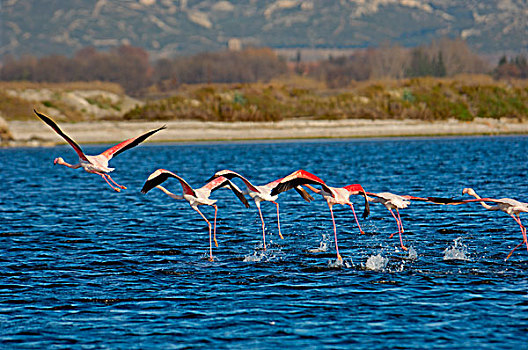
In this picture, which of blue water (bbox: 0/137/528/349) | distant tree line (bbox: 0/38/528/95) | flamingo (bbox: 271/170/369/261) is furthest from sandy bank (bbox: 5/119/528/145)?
flamingo (bbox: 271/170/369/261)

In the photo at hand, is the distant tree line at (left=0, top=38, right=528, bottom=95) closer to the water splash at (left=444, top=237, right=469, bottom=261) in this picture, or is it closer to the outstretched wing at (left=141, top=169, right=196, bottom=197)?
the water splash at (left=444, top=237, right=469, bottom=261)

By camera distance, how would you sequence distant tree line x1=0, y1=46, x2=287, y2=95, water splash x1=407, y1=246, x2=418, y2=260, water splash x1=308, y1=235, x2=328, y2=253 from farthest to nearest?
1. distant tree line x1=0, y1=46, x2=287, y2=95
2. water splash x1=308, y1=235, x2=328, y2=253
3. water splash x1=407, y1=246, x2=418, y2=260

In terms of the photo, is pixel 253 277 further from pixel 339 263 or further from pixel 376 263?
pixel 376 263

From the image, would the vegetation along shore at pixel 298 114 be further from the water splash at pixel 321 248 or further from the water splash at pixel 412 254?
the water splash at pixel 412 254

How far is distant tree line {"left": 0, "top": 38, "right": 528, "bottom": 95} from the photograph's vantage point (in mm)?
132000

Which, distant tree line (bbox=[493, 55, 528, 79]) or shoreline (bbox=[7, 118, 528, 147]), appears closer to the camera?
shoreline (bbox=[7, 118, 528, 147])

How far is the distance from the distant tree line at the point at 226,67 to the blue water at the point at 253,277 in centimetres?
10043

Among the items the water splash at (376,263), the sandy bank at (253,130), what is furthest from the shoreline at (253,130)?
the water splash at (376,263)

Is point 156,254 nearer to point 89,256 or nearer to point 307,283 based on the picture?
point 89,256

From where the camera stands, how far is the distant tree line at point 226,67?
13200 cm

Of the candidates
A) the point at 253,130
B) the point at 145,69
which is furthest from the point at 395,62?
the point at 253,130

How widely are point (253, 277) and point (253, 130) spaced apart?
195ft

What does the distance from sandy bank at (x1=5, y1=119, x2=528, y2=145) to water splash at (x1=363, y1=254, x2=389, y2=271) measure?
52272mm

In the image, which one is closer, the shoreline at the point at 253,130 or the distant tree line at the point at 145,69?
the shoreline at the point at 253,130
